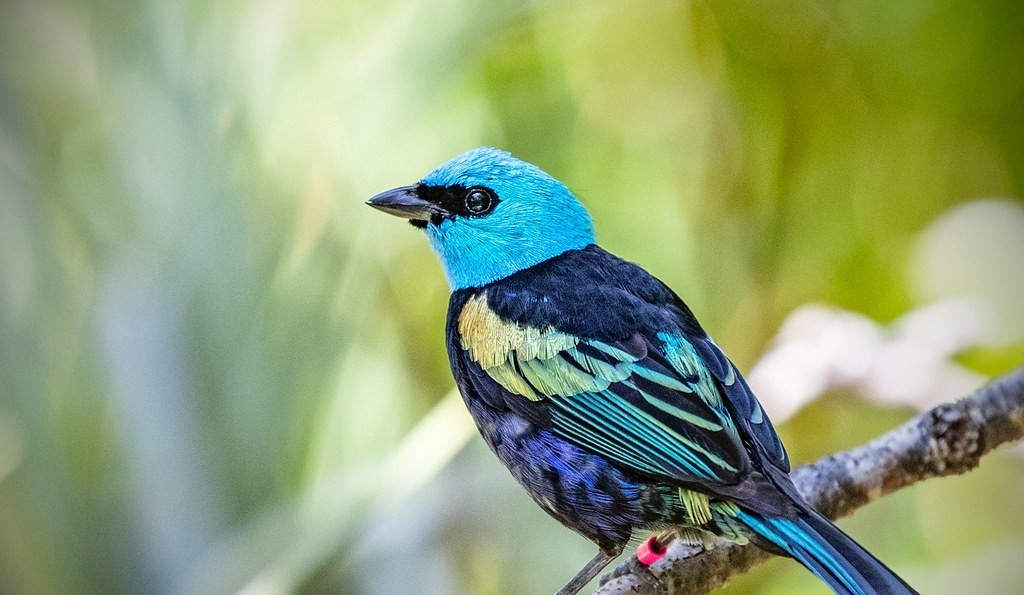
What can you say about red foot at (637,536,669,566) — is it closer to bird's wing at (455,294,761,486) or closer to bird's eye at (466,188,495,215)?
bird's wing at (455,294,761,486)

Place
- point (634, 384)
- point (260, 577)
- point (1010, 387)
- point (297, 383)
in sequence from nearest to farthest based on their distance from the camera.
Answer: point (634, 384) < point (1010, 387) < point (260, 577) < point (297, 383)

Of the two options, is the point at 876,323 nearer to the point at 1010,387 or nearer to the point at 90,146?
the point at 1010,387

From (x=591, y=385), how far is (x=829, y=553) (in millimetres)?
457

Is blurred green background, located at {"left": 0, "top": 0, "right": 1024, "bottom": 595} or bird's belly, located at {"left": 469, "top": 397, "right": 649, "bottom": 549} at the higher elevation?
blurred green background, located at {"left": 0, "top": 0, "right": 1024, "bottom": 595}

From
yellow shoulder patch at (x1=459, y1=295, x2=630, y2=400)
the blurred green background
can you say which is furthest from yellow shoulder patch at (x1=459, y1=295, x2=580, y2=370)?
the blurred green background

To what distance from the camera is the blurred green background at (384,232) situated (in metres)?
2.45

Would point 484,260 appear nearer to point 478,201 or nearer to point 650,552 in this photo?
point 478,201

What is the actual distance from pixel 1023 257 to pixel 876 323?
0.37m

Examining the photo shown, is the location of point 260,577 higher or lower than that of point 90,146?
lower

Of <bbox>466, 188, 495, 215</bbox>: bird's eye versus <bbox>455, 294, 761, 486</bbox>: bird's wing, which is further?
<bbox>466, 188, 495, 215</bbox>: bird's eye

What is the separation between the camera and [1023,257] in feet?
7.91

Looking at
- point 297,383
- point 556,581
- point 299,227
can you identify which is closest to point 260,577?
point 297,383

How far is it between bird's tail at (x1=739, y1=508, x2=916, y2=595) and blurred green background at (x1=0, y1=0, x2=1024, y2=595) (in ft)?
4.00

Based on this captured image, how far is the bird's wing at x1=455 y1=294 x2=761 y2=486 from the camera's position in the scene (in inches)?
59.0
